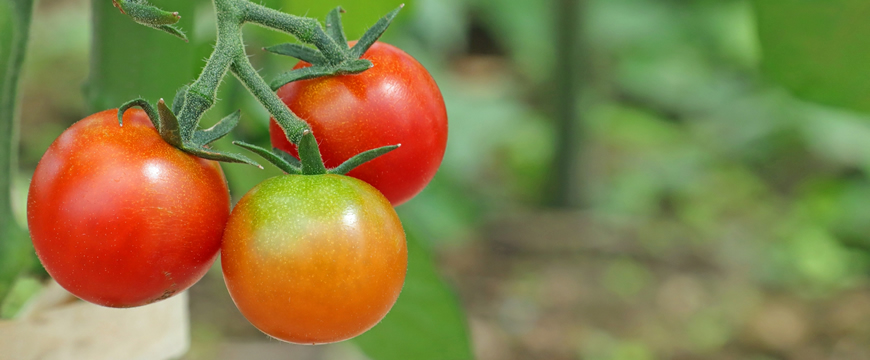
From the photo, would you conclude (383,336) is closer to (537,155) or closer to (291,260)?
(291,260)

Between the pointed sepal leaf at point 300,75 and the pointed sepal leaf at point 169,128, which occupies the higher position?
the pointed sepal leaf at point 300,75

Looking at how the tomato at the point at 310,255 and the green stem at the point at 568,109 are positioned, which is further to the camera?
the green stem at the point at 568,109

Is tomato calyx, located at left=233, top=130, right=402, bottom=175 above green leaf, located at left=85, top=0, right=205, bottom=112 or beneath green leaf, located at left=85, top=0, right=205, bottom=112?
above

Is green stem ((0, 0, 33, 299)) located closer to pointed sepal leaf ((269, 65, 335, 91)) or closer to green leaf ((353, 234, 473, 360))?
pointed sepal leaf ((269, 65, 335, 91))

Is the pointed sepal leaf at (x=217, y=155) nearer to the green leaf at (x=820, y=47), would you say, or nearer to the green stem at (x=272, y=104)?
the green stem at (x=272, y=104)

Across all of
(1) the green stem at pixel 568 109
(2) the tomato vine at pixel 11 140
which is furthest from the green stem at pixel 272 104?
(1) the green stem at pixel 568 109

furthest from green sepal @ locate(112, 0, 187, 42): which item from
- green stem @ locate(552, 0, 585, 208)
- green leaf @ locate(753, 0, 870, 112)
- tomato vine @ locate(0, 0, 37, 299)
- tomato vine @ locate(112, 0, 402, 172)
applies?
green stem @ locate(552, 0, 585, 208)

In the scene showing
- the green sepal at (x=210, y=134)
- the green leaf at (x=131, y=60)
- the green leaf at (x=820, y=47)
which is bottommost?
the green leaf at (x=131, y=60)
